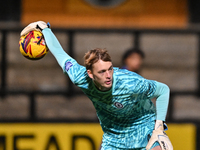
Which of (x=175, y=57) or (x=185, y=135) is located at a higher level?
(x=175, y=57)

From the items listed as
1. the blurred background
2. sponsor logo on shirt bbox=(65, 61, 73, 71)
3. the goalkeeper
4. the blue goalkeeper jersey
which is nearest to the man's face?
the goalkeeper

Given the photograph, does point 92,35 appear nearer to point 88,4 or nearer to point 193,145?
point 88,4

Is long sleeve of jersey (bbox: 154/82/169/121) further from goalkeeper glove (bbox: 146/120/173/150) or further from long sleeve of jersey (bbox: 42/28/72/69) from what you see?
long sleeve of jersey (bbox: 42/28/72/69)

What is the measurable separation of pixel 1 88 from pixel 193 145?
11.8ft

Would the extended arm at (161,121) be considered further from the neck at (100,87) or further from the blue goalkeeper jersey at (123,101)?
the neck at (100,87)

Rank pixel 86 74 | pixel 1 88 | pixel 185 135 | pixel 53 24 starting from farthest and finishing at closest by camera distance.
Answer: pixel 53 24, pixel 1 88, pixel 185 135, pixel 86 74

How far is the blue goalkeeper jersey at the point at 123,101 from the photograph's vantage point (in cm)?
383

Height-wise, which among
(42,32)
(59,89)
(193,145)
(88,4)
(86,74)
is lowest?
(193,145)

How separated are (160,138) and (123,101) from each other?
488mm

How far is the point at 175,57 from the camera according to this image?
7891 mm

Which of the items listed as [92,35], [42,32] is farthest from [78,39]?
[42,32]

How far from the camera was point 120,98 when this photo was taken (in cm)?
386

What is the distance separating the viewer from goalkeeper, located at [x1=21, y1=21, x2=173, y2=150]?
12.3ft

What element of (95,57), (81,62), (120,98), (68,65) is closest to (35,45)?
(68,65)
